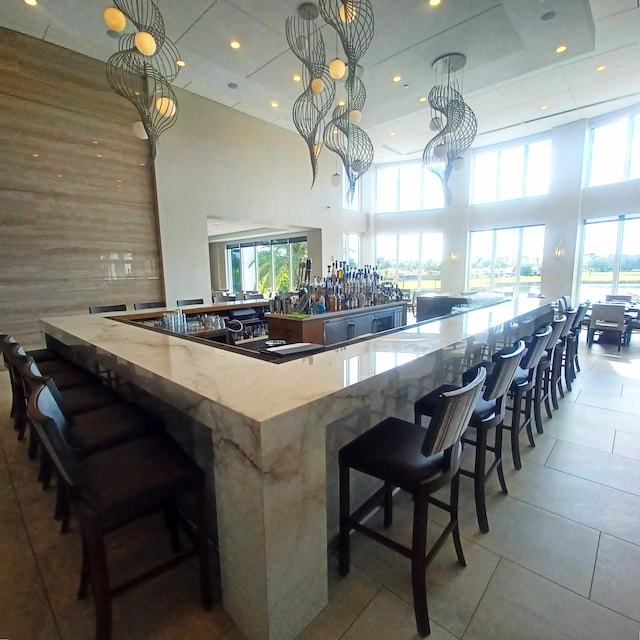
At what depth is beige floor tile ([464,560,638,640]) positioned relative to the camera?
4.56ft

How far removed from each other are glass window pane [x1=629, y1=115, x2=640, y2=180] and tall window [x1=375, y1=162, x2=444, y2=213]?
4.63 metres

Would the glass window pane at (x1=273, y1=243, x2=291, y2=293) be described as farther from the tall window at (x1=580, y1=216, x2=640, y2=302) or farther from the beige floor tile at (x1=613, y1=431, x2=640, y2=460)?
the beige floor tile at (x1=613, y1=431, x2=640, y2=460)

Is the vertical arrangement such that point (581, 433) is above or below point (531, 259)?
below

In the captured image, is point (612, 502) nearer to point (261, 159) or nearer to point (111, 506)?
point (111, 506)

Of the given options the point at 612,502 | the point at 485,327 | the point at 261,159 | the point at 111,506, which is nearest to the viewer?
the point at 111,506

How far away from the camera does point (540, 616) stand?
146 centimetres

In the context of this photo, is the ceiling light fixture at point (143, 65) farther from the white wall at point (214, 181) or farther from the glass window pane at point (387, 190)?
the glass window pane at point (387, 190)

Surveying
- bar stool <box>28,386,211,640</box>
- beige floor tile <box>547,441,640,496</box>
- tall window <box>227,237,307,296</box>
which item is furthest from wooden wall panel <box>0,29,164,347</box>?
beige floor tile <box>547,441,640,496</box>

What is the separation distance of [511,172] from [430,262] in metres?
3.49

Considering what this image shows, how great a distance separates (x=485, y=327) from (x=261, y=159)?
700 cm

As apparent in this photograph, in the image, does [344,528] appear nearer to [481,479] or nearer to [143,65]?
[481,479]

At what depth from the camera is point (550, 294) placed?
30.7 ft

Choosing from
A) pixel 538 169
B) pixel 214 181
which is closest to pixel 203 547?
pixel 214 181

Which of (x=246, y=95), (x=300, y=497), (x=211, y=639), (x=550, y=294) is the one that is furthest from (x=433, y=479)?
(x=550, y=294)
